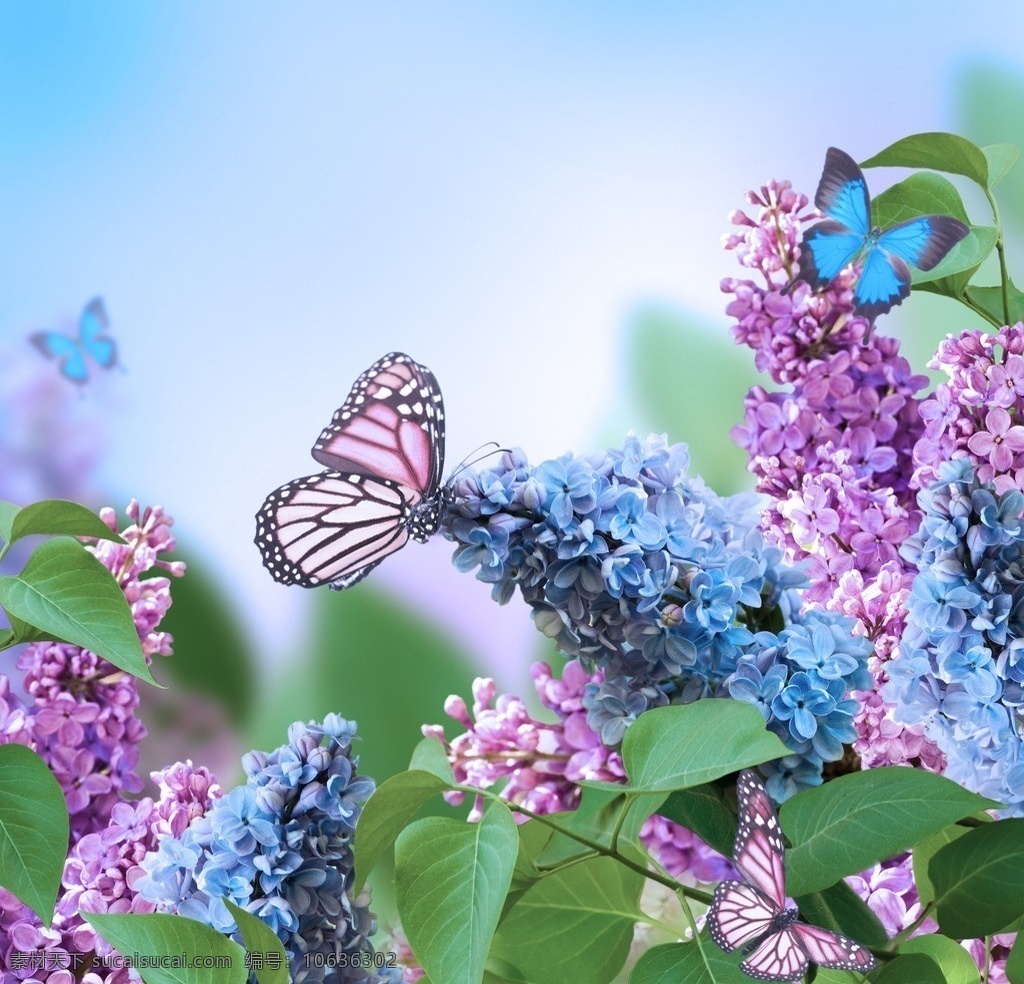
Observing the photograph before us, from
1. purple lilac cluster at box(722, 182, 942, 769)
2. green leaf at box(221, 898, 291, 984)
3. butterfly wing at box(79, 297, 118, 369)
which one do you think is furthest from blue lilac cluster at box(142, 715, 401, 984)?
butterfly wing at box(79, 297, 118, 369)

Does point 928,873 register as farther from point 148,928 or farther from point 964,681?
point 148,928

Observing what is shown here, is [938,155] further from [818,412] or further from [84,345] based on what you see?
[84,345]

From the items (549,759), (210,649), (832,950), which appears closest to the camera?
(832,950)

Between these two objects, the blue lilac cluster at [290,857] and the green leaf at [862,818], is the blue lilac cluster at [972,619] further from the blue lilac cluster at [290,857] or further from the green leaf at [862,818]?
the blue lilac cluster at [290,857]

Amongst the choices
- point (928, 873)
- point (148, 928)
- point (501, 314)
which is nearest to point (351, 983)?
point (148, 928)

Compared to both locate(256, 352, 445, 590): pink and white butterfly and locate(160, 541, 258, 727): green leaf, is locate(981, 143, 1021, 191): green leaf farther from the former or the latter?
locate(160, 541, 258, 727): green leaf

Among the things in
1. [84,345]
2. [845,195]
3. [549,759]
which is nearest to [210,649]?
[84,345]

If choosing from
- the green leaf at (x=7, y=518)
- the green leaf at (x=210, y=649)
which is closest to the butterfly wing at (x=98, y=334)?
the green leaf at (x=210, y=649)
